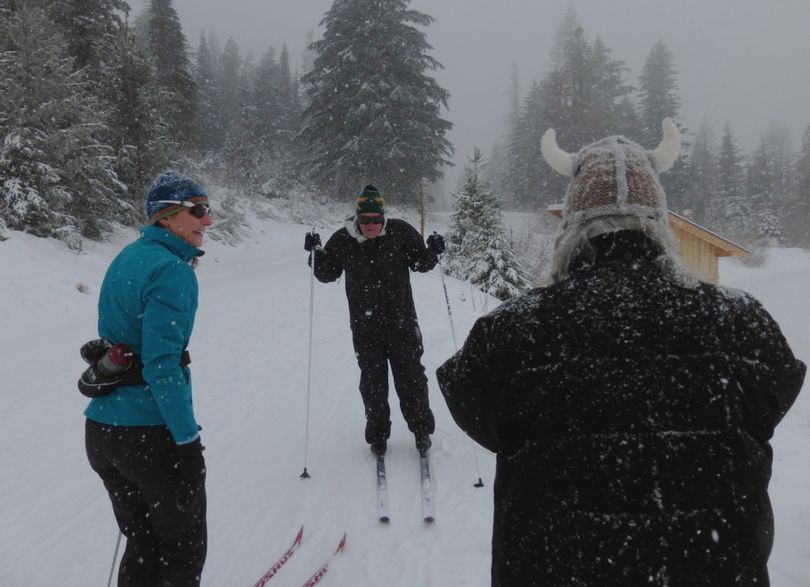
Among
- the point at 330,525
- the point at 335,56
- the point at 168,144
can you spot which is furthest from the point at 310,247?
the point at 335,56

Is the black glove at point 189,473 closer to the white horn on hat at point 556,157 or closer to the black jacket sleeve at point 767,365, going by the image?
the white horn on hat at point 556,157

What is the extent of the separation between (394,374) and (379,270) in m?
0.95

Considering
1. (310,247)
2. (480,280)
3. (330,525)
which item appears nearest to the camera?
(330,525)

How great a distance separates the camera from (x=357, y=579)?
3131 mm

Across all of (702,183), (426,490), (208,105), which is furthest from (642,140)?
(426,490)

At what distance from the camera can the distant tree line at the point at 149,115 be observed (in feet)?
42.9

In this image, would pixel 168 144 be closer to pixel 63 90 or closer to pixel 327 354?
pixel 63 90

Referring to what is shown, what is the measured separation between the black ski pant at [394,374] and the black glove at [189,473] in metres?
2.24

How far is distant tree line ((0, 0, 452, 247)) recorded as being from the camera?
1308 centimetres

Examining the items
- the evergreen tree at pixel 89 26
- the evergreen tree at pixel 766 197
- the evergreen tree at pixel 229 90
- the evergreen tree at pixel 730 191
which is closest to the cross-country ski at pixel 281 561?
the evergreen tree at pixel 89 26

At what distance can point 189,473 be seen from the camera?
2.16 metres

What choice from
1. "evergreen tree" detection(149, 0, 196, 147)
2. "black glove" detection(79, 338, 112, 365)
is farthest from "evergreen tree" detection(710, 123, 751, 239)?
"black glove" detection(79, 338, 112, 365)

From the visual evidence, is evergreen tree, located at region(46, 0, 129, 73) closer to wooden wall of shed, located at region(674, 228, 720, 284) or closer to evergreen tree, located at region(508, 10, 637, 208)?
wooden wall of shed, located at region(674, 228, 720, 284)

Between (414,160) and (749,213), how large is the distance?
32.6 metres
